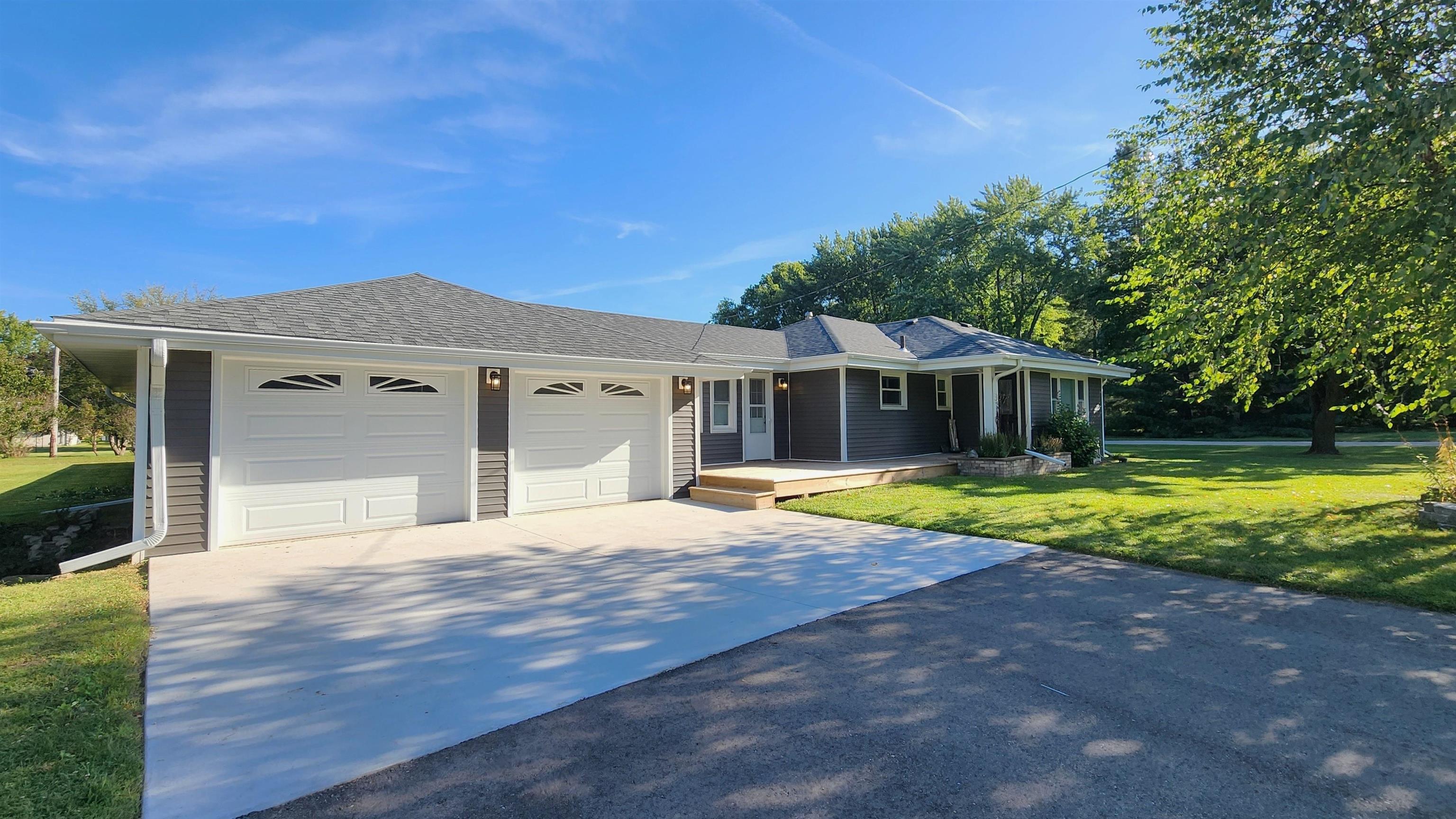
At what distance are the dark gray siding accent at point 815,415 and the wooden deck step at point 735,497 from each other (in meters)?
3.99

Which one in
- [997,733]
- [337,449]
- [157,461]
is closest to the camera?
[997,733]

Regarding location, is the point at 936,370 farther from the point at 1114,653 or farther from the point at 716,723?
the point at 716,723

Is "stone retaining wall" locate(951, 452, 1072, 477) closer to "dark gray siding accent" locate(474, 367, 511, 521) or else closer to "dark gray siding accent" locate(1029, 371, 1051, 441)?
"dark gray siding accent" locate(1029, 371, 1051, 441)

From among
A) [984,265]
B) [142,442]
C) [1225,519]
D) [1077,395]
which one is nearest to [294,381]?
[142,442]

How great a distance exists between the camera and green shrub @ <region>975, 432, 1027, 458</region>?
13195mm

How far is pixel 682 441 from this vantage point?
1102 cm

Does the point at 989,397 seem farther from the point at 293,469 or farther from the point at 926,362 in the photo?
the point at 293,469

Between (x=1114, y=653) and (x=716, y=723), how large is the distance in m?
2.63

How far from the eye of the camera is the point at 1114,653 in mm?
3842

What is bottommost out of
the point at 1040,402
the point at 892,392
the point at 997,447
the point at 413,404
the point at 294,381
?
the point at 997,447

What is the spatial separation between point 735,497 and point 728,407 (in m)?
4.26

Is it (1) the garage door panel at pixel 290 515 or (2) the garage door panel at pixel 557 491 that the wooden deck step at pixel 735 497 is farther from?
(1) the garage door panel at pixel 290 515

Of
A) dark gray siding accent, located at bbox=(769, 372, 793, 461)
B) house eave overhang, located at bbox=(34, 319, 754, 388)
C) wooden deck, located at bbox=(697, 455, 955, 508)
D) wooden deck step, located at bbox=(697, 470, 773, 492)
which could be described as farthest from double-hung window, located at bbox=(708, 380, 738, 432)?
house eave overhang, located at bbox=(34, 319, 754, 388)

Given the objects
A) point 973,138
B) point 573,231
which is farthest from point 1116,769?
point 573,231
